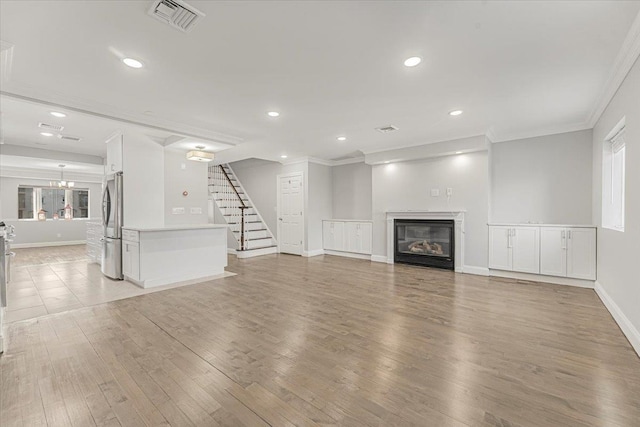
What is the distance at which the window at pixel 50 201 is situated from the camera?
977 cm

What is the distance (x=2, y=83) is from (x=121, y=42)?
6.05 ft

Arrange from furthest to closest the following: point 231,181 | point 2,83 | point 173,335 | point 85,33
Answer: point 231,181
point 2,83
point 173,335
point 85,33

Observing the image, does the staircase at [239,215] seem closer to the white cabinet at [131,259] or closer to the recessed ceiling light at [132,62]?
the white cabinet at [131,259]

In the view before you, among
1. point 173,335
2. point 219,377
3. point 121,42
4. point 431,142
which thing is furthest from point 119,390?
point 431,142

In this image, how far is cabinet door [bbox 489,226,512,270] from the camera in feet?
17.0

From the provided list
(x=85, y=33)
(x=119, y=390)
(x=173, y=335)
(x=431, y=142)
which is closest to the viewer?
(x=119, y=390)

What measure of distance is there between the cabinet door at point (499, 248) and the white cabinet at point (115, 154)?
6.88 m

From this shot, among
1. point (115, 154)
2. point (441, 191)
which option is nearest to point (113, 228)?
point (115, 154)

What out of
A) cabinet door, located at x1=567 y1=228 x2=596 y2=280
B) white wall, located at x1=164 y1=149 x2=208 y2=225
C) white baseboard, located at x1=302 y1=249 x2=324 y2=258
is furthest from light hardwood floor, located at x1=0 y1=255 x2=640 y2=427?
white baseboard, located at x1=302 y1=249 x2=324 y2=258

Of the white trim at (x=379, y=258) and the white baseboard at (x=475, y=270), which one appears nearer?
the white baseboard at (x=475, y=270)

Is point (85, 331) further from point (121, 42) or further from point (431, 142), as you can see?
point (431, 142)

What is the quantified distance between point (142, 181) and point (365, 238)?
4.99 m

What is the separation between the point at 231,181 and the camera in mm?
9742

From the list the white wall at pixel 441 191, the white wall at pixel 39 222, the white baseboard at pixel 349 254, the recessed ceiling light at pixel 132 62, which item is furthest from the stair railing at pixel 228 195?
the recessed ceiling light at pixel 132 62
